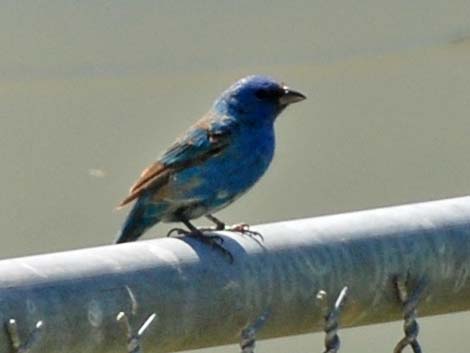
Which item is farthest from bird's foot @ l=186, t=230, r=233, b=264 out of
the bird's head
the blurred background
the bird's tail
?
the blurred background

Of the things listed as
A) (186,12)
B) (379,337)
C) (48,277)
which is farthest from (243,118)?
(48,277)

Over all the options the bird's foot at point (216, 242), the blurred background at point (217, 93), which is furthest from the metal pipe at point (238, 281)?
the blurred background at point (217, 93)

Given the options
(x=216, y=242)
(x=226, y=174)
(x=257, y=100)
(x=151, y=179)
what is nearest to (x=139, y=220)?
(x=151, y=179)

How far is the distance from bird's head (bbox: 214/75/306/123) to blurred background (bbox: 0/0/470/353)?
139 cm

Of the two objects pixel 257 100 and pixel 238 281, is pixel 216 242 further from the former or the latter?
pixel 257 100

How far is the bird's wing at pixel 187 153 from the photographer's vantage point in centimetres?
418

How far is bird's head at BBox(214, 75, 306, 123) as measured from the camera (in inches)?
172

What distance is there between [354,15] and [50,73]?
1115mm

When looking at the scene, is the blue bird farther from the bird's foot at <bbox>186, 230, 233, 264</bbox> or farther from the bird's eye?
the bird's foot at <bbox>186, 230, 233, 264</bbox>

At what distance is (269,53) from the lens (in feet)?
19.4

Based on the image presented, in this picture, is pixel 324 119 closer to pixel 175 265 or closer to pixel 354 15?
pixel 354 15

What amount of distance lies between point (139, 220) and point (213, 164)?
28cm

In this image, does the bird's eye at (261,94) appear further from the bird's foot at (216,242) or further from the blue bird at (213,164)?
the bird's foot at (216,242)

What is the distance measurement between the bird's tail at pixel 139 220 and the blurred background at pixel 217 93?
145 cm
